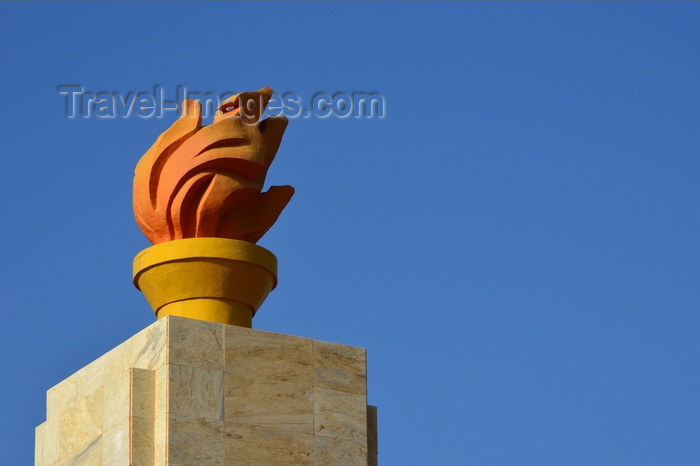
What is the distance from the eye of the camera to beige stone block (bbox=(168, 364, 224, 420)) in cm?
1647

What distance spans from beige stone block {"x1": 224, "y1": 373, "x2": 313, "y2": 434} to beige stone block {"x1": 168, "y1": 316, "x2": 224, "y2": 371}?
0.28m

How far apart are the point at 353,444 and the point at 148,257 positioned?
135 inches

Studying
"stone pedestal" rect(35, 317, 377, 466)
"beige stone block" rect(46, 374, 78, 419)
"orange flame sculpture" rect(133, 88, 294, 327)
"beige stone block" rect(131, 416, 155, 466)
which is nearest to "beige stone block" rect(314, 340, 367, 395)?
"stone pedestal" rect(35, 317, 377, 466)

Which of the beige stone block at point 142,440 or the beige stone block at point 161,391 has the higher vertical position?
the beige stone block at point 161,391

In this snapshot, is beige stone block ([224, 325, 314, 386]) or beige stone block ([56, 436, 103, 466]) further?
beige stone block ([224, 325, 314, 386])

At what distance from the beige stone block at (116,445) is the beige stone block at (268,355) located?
54.7 inches

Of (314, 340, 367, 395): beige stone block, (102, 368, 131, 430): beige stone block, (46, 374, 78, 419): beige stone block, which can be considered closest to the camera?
(102, 368, 131, 430): beige stone block

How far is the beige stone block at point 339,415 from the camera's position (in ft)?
57.0

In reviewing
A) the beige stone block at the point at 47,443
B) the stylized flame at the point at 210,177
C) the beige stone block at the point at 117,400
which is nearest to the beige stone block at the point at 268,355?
the beige stone block at the point at 117,400

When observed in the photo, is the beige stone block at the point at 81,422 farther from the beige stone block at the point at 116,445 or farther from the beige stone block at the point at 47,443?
the beige stone block at the point at 116,445

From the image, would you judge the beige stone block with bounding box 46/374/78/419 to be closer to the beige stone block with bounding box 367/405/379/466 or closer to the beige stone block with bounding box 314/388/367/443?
the beige stone block with bounding box 314/388/367/443

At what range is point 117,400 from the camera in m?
16.9

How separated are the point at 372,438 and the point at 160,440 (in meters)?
2.95

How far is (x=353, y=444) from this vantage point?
17453 millimetres
